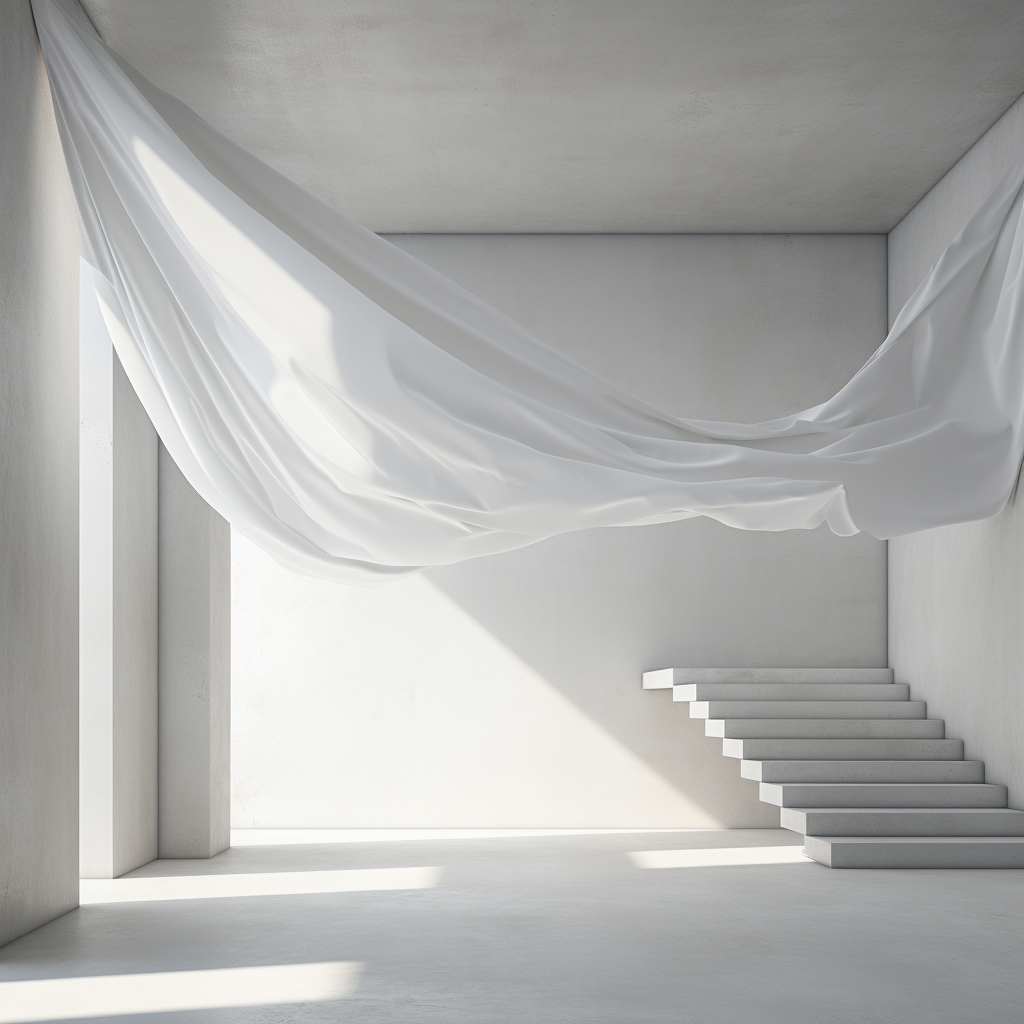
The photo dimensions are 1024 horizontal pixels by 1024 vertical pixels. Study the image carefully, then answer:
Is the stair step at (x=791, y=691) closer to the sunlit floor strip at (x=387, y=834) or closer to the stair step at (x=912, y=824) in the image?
the sunlit floor strip at (x=387, y=834)

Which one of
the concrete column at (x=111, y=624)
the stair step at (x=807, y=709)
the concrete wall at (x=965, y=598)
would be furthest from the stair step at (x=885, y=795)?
the concrete column at (x=111, y=624)

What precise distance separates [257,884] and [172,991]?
1.68 meters

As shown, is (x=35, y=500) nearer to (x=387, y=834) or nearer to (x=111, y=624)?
(x=111, y=624)

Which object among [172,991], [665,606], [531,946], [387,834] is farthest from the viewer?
[665,606]

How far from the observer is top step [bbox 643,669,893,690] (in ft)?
19.2

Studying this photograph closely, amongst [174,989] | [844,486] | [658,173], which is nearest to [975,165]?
[658,173]

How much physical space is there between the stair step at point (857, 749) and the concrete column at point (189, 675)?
8.57ft

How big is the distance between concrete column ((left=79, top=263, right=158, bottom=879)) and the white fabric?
1111mm

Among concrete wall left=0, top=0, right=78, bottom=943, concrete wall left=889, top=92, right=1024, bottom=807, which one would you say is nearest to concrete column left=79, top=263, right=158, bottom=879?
concrete wall left=0, top=0, right=78, bottom=943

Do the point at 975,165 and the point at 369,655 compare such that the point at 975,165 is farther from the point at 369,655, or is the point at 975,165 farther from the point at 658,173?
the point at 369,655

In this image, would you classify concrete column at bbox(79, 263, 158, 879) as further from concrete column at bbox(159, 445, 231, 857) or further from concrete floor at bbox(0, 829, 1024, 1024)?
Answer: concrete floor at bbox(0, 829, 1024, 1024)

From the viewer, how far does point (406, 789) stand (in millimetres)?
6168

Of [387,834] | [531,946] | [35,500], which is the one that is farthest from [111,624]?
[531,946]

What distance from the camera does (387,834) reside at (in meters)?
5.89
